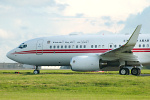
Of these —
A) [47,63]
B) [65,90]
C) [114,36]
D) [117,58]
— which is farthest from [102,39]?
[65,90]

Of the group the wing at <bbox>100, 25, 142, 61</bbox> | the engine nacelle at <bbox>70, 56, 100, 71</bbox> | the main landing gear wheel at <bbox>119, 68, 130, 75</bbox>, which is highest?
the wing at <bbox>100, 25, 142, 61</bbox>

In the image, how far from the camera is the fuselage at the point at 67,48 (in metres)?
30.4

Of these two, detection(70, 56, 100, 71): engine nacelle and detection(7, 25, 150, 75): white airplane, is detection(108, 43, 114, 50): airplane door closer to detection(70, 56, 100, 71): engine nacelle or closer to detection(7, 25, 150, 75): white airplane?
detection(7, 25, 150, 75): white airplane

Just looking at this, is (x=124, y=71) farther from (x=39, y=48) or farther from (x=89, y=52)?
(x=39, y=48)

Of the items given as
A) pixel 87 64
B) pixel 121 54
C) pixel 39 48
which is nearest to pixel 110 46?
pixel 121 54

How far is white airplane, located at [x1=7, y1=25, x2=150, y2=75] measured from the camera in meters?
28.6

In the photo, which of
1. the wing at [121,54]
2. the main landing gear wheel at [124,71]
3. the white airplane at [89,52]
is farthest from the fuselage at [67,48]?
the main landing gear wheel at [124,71]

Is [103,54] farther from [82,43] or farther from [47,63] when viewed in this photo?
[47,63]

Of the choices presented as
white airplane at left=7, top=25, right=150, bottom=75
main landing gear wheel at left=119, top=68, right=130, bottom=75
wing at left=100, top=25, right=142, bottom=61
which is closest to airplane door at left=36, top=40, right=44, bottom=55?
white airplane at left=7, top=25, right=150, bottom=75

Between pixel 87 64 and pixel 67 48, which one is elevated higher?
pixel 67 48

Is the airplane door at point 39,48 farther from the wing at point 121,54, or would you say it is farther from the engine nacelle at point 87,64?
the wing at point 121,54

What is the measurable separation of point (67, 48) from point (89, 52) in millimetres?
2631

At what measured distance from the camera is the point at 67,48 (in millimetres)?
32250

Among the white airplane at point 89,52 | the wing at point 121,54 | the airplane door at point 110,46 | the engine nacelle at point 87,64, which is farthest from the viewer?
the airplane door at point 110,46
